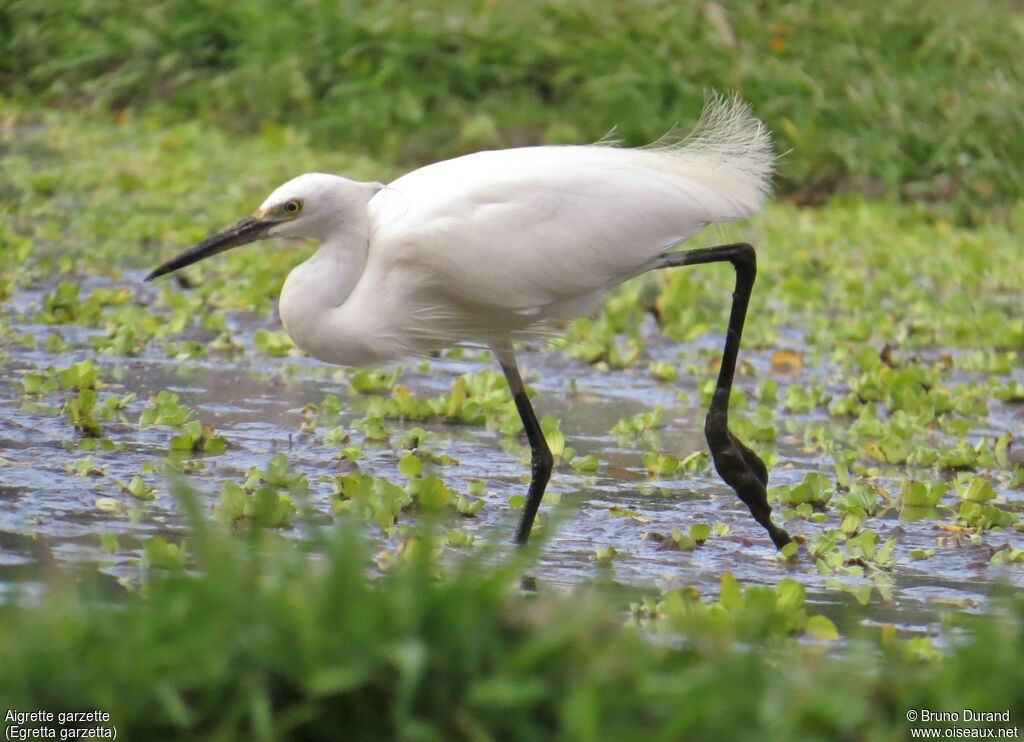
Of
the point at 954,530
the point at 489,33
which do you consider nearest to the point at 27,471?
the point at 954,530

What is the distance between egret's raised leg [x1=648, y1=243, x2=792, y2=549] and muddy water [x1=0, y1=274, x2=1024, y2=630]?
0.11 m

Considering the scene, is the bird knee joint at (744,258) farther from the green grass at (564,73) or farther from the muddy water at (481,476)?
the green grass at (564,73)

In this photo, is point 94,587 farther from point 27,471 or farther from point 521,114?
point 521,114

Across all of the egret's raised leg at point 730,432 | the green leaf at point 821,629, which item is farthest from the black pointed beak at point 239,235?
the green leaf at point 821,629

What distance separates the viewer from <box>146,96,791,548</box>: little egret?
4.33 meters

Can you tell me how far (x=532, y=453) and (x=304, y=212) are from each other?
0.98 meters

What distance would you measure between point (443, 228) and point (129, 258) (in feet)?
15.5

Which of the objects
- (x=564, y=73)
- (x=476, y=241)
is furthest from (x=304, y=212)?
(x=564, y=73)

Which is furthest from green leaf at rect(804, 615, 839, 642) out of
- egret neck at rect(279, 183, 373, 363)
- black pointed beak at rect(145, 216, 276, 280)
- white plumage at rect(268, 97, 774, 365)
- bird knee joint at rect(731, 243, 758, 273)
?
black pointed beak at rect(145, 216, 276, 280)

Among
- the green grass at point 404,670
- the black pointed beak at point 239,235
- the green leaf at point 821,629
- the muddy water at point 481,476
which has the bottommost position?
the muddy water at point 481,476

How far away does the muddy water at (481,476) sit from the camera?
3895 mm

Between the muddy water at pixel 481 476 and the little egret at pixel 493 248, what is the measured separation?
283mm

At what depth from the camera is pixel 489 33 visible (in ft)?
44.0

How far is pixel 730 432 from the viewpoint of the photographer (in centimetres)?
480
